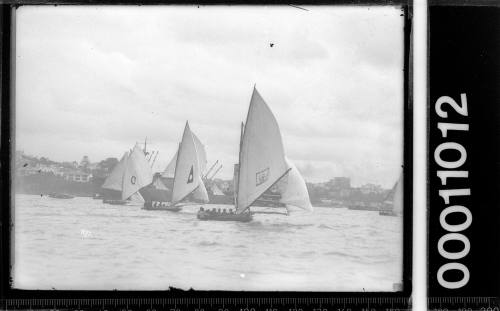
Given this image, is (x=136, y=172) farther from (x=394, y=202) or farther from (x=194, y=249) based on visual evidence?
(x=394, y=202)

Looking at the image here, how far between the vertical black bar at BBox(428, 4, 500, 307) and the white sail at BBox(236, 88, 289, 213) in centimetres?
74

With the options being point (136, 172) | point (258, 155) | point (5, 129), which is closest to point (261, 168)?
point (258, 155)

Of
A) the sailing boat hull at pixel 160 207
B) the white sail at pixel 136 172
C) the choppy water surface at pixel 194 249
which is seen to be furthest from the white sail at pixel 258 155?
the white sail at pixel 136 172

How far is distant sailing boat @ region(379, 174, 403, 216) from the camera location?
7.64ft

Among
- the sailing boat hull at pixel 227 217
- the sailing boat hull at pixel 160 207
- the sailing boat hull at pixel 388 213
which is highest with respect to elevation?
the sailing boat hull at pixel 160 207

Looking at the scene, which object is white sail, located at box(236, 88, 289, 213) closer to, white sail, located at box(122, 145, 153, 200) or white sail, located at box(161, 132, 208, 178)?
white sail, located at box(161, 132, 208, 178)

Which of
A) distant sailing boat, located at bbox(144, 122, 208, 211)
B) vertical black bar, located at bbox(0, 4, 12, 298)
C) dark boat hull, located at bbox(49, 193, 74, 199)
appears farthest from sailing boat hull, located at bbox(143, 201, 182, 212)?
vertical black bar, located at bbox(0, 4, 12, 298)

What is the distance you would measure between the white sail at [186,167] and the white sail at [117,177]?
26cm

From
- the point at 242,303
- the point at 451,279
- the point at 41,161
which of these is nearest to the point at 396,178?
the point at 451,279

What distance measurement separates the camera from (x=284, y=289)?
2328 mm

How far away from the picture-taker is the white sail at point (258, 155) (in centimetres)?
231

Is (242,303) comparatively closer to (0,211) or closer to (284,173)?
(284,173)

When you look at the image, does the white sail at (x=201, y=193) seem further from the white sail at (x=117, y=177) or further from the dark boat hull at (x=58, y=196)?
the dark boat hull at (x=58, y=196)

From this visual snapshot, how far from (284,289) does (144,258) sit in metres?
0.70
